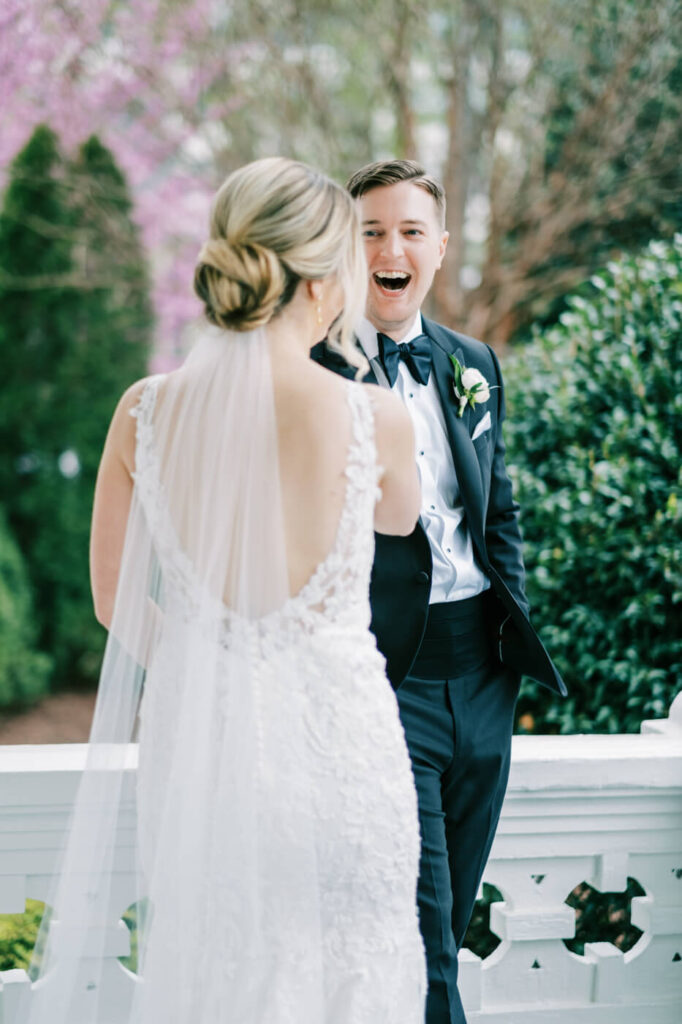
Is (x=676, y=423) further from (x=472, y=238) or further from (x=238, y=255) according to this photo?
(x=472, y=238)

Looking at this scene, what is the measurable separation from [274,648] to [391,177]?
1229mm

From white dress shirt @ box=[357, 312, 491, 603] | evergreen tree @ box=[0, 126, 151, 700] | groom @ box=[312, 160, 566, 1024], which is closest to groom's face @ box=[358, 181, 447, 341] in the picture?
groom @ box=[312, 160, 566, 1024]

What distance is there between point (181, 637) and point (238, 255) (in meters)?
0.64

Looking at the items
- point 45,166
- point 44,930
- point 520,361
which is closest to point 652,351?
point 520,361

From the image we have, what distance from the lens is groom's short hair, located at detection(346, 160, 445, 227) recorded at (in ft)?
7.85

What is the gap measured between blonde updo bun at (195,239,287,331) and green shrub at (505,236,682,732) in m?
1.85

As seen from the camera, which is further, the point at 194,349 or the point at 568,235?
the point at 568,235

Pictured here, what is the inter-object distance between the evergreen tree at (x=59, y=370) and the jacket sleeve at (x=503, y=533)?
18.1 ft

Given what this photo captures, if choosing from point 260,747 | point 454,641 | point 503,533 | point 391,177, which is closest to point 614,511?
point 503,533

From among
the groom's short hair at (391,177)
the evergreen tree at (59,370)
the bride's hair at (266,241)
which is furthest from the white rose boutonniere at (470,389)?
the evergreen tree at (59,370)

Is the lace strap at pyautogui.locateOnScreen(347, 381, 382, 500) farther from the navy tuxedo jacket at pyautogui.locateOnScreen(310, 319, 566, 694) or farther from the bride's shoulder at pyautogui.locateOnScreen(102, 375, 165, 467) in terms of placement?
the navy tuxedo jacket at pyautogui.locateOnScreen(310, 319, 566, 694)

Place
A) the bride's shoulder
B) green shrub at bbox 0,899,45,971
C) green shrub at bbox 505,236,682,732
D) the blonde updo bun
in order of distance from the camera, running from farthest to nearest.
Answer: green shrub at bbox 505,236,682,732 → green shrub at bbox 0,899,45,971 → the bride's shoulder → the blonde updo bun

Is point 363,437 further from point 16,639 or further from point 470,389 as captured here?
point 16,639

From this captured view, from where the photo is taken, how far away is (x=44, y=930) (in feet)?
6.73
